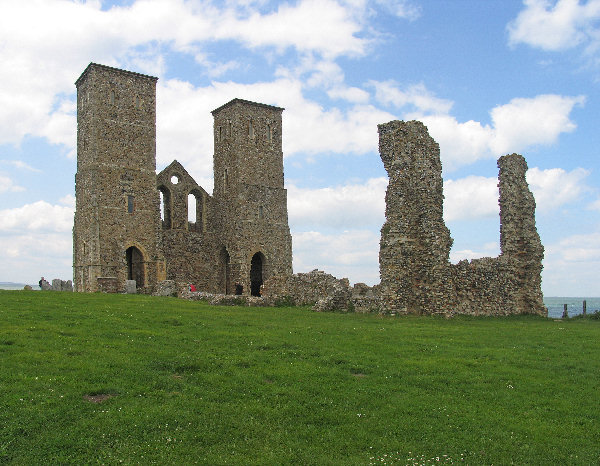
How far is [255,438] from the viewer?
852 cm

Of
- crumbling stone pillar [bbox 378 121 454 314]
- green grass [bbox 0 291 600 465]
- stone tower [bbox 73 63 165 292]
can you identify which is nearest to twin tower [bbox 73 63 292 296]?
stone tower [bbox 73 63 165 292]

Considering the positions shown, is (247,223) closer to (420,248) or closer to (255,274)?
(255,274)

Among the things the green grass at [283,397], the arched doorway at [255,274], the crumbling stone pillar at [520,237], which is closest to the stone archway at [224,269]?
the arched doorway at [255,274]

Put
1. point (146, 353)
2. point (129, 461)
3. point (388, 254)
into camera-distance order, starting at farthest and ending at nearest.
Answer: point (388, 254) < point (146, 353) < point (129, 461)

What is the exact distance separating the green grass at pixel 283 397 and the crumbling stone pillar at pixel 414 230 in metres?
7.86

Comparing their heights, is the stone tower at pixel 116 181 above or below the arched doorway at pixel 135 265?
above

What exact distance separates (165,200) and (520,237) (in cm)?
2781

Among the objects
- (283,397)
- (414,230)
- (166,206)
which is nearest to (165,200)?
(166,206)

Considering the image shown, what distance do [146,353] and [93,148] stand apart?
1236 inches

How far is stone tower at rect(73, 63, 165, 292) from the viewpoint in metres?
40.4

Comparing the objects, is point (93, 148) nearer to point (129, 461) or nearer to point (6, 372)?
point (6, 372)

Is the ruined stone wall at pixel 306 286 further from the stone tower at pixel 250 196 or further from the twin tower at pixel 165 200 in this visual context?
the stone tower at pixel 250 196

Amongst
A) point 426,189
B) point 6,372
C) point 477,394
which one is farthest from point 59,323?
point 426,189

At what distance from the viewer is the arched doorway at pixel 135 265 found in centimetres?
4241
